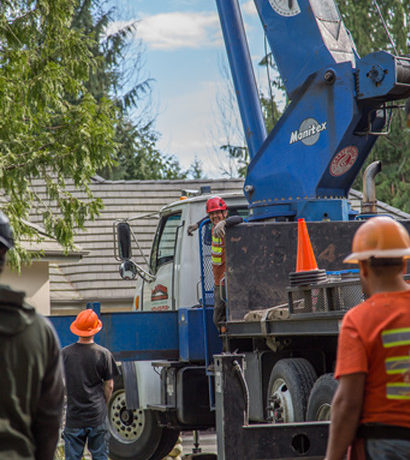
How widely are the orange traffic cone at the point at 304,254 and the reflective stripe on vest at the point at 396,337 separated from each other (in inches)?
164

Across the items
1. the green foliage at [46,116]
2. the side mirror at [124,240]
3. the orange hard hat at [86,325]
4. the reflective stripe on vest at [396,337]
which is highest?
the green foliage at [46,116]

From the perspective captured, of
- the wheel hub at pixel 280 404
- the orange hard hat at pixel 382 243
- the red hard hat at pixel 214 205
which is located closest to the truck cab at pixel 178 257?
the red hard hat at pixel 214 205

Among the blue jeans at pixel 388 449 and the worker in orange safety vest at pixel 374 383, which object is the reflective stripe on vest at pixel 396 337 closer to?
the worker in orange safety vest at pixel 374 383

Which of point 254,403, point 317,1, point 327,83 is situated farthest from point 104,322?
point 317,1

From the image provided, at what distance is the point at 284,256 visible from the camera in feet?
26.7

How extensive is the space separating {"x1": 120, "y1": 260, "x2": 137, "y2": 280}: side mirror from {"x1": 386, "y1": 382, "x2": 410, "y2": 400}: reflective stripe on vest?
7286 millimetres

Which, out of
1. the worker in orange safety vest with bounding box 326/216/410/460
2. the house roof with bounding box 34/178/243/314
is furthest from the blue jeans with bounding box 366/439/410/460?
the house roof with bounding box 34/178/243/314

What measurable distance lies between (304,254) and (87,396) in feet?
7.43

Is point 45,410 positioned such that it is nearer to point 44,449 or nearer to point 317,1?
point 44,449

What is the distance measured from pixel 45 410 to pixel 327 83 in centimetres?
611

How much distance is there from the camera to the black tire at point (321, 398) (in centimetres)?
656

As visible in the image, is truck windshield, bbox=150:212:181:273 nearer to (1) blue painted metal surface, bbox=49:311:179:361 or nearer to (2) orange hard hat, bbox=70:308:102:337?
(1) blue painted metal surface, bbox=49:311:179:361

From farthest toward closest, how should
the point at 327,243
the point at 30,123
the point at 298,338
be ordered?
the point at 30,123 → the point at 327,243 → the point at 298,338

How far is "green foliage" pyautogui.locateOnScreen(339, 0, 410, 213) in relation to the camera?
30766 millimetres
